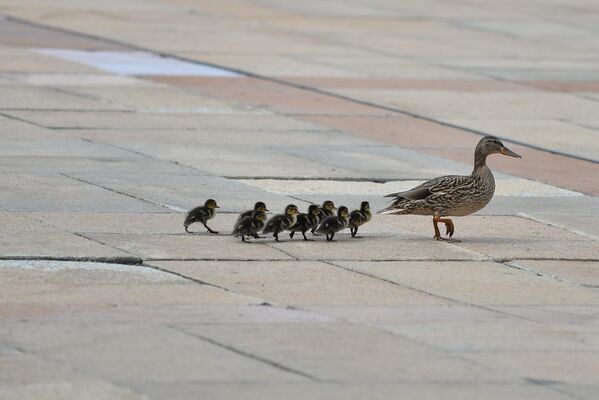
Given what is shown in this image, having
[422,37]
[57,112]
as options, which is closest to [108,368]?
[57,112]

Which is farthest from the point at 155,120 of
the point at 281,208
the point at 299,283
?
the point at 299,283

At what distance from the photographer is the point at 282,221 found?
1425 centimetres

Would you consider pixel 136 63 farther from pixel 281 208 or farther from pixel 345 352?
pixel 345 352

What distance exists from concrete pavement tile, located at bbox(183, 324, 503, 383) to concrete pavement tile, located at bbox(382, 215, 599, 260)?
133 inches

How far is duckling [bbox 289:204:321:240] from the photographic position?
566 inches

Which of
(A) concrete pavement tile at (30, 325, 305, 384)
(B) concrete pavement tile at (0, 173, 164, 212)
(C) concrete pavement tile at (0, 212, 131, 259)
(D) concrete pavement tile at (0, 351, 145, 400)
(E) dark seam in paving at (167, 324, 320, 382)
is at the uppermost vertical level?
(B) concrete pavement tile at (0, 173, 164, 212)

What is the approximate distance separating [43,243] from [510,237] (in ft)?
14.6

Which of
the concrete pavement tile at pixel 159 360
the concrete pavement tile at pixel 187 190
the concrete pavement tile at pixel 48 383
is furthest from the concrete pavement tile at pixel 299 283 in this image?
the concrete pavement tile at pixel 187 190

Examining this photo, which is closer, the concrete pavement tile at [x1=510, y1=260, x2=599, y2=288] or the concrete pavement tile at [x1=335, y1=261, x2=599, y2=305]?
the concrete pavement tile at [x1=335, y1=261, x2=599, y2=305]

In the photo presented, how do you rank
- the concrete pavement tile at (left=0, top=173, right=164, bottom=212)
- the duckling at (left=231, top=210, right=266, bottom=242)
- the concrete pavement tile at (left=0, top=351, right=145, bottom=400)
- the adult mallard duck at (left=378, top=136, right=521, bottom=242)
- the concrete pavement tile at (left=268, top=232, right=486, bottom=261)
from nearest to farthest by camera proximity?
the concrete pavement tile at (left=0, top=351, right=145, bottom=400) < the concrete pavement tile at (left=268, top=232, right=486, bottom=261) < the duckling at (left=231, top=210, right=266, bottom=242) < the adult mallard duck at (left=378, top=136, right=521, bottom=242) < the concrete pavement tile at (left=0, top=173, right=164, bottom=212)

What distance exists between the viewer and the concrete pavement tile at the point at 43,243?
13227mm

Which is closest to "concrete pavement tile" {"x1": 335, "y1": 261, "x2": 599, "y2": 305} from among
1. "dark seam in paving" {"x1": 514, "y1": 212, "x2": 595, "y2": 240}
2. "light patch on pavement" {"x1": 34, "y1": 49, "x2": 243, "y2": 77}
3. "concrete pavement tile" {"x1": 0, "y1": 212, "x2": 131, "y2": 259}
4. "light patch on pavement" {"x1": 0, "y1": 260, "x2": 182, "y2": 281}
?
"light patch on pavement" {"x1": 0, "y1": 260, "x2": 182, "y2": 281}

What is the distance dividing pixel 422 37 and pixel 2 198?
61.9 feet

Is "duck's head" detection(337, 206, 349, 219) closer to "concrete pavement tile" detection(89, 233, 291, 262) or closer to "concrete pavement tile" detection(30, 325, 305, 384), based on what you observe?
"concrete pavement tile" detection(89, 233, 291, 262)
